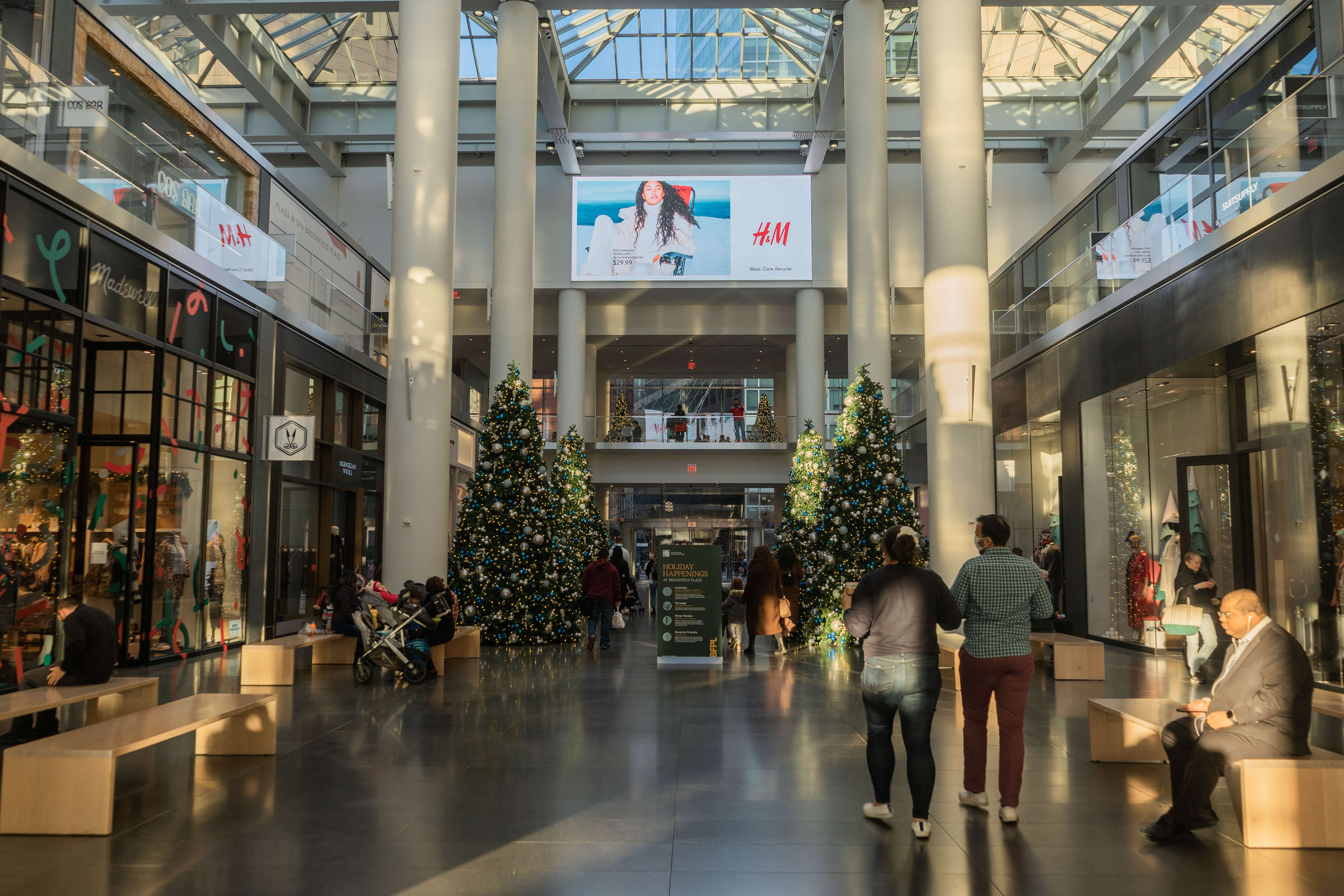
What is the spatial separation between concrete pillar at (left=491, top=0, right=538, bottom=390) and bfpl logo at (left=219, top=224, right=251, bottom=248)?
→ 4.91 meters

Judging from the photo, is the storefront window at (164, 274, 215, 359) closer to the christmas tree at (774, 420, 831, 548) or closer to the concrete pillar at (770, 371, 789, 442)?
the christmas tree at (774, 420, 831, 548)

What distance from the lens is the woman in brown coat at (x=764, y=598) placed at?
40.9ft

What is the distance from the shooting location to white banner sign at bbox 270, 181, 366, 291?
16422mm

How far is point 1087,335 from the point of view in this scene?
14391 mm

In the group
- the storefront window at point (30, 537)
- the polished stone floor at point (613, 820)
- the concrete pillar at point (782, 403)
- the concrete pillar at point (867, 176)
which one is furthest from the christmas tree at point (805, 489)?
the concrete pillar at point (782, 403)

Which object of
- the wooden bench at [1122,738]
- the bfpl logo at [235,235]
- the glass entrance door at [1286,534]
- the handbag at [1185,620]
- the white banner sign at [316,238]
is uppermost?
the white banner sign at [316,238]

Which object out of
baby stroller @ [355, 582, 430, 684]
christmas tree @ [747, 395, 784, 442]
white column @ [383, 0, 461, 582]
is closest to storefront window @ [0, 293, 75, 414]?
baby stroller @ [355, 582, 430, 684]

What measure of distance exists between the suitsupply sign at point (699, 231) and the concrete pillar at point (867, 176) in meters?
7.39

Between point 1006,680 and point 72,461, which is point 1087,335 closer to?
point 1006,680

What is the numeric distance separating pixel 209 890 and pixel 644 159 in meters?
27.6

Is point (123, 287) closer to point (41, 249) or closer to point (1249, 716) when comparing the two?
point (41, 249)

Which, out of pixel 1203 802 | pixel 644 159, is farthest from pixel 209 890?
pixel 644 159

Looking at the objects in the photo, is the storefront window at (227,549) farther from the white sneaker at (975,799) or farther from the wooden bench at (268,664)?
the white sneaker at (975,799)

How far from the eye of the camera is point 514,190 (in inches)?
746
